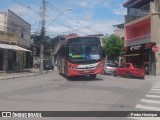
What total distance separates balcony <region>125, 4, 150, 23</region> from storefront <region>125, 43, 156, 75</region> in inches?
156

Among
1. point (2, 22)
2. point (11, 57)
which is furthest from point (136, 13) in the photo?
point (11, 57)

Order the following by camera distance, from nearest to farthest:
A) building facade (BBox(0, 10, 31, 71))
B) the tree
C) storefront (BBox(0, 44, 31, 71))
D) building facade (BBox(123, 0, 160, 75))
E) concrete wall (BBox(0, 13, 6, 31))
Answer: building facade (BBox(123, 0, 160, 75)) → storefront (BBox(0, 44, 31, 71)) → building facade (BBox(0, 10, 31, 71)) → concrete wall (BBox(0, 13, 6, 31)) → the tree

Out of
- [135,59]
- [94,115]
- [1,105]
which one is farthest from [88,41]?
[135,59]

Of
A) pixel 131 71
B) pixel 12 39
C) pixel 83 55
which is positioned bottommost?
pixel 131 71

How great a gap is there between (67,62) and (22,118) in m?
18.0

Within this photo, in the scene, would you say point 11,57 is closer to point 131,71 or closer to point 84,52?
point 131,71

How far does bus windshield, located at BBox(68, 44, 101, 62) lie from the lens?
92.3ft

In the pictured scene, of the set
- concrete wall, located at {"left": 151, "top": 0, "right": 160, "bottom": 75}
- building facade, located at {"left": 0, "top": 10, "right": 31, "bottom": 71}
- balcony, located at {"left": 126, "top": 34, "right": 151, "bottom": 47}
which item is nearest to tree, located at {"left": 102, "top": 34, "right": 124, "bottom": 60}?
balcony, located at {"left": 126, "top": 34, "right": 151, "bottom": 47}

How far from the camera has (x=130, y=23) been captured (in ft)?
164

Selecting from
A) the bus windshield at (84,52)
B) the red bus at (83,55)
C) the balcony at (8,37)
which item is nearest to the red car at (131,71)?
the red bus at (83,55)

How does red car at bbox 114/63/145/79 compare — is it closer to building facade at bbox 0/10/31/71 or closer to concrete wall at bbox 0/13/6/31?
building facade at bbox 0/10/31/71

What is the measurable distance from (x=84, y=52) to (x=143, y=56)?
18.2 meters

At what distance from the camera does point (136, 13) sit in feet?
162

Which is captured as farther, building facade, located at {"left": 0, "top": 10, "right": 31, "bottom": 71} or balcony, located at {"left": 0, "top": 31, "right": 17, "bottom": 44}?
building facade, located at {"left": 0, "top": 10, "right": 31, "bottom": 71}
